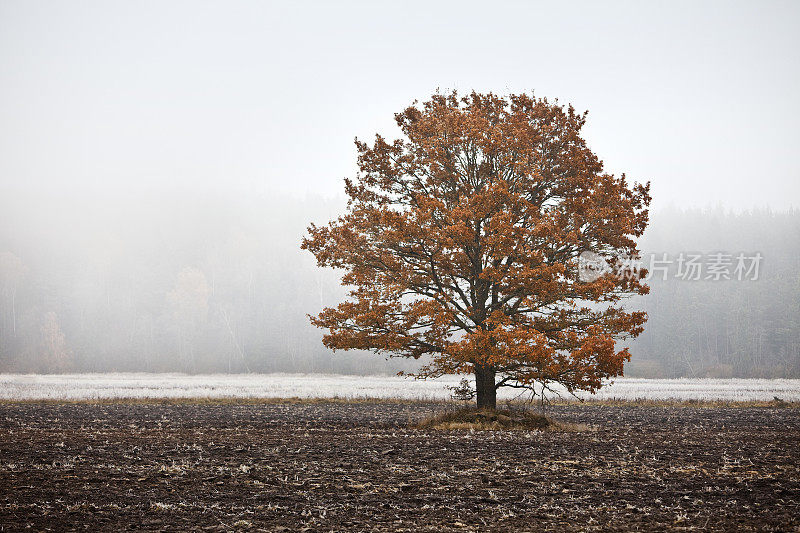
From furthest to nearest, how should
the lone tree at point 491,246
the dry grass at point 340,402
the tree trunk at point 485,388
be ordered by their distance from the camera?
the dry grass at point 340,402
the tree trunk at point 485,388
the lone tree at point 491,246

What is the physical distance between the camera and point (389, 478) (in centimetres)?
1538

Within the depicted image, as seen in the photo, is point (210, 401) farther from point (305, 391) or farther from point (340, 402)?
point (305, 391)

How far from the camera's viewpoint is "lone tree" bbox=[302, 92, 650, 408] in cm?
2492

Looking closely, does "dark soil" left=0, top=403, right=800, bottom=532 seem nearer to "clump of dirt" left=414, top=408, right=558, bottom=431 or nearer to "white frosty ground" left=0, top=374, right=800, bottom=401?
"clump of dirt" left=414, top=408, right=558, bottom=431

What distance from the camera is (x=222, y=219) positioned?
199 metres

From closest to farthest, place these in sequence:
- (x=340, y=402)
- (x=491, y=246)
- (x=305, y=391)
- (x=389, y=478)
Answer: (x=389, y=478)
(x=491, y=246)
(x=340, y=402)
(x=305, y=391)

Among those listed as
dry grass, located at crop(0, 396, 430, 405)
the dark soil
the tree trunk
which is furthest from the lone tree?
dry grass, located at crop(0, 396, 430, 405)

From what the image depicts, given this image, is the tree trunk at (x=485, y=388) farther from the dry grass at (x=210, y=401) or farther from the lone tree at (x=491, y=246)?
the dry grass at (x=210, y=401)

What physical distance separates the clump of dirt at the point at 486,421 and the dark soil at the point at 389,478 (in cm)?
138

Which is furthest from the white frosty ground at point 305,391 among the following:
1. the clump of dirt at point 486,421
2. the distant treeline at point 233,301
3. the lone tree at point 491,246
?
the distant treeline at point 233,301

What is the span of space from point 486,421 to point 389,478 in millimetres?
11950

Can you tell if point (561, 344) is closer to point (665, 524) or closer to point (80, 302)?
point (665, 524)

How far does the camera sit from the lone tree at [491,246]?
24.9 metres

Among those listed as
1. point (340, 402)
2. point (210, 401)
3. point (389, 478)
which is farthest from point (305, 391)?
point (389, 478)
